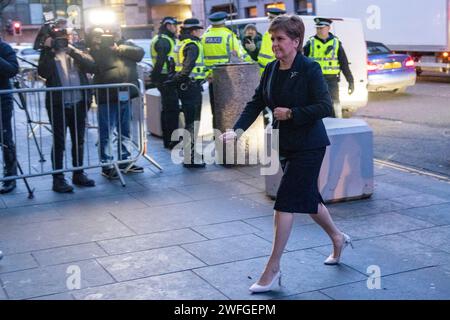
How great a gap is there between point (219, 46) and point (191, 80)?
0.92 metres

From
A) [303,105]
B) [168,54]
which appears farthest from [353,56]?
[303,105]

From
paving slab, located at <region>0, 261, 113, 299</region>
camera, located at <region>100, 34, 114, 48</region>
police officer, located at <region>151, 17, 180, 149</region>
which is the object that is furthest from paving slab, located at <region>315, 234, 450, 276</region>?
police officer, located at <region>151, 17, 180, 149</region>

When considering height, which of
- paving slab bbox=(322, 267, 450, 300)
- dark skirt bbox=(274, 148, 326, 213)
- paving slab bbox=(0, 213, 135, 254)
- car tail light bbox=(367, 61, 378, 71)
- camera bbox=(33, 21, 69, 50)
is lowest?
paving slab bbox=(322, 267, 450, 300)

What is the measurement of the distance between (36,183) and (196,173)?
1.93 m

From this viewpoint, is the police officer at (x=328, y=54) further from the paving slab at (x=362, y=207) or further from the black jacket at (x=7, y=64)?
the black jacket at (x=7, y=64)

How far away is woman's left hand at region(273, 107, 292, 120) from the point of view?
473 centimetres

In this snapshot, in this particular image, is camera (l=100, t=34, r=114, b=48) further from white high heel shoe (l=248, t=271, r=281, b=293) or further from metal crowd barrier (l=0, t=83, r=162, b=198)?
white high heel shoe (l=248, t=271, r=281, b=293)

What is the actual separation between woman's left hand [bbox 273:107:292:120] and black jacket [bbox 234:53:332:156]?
0.11 ft

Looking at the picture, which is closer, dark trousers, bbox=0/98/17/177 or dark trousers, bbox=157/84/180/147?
dark trousers, bbox=0/98/17/177

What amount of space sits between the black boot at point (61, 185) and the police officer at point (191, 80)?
1746 mm

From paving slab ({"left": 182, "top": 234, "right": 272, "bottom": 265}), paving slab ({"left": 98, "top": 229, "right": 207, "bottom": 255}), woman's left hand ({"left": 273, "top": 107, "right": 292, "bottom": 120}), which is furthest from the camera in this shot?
paving slab ({"left": 98, "top": 229, "right": 207, "bottom": 255})

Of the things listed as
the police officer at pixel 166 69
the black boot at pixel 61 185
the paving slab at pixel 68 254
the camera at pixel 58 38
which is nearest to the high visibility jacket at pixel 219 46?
the police officer at pixel 166 69

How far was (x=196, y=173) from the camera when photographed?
9031mm

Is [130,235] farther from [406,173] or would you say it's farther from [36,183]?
[406,173]
